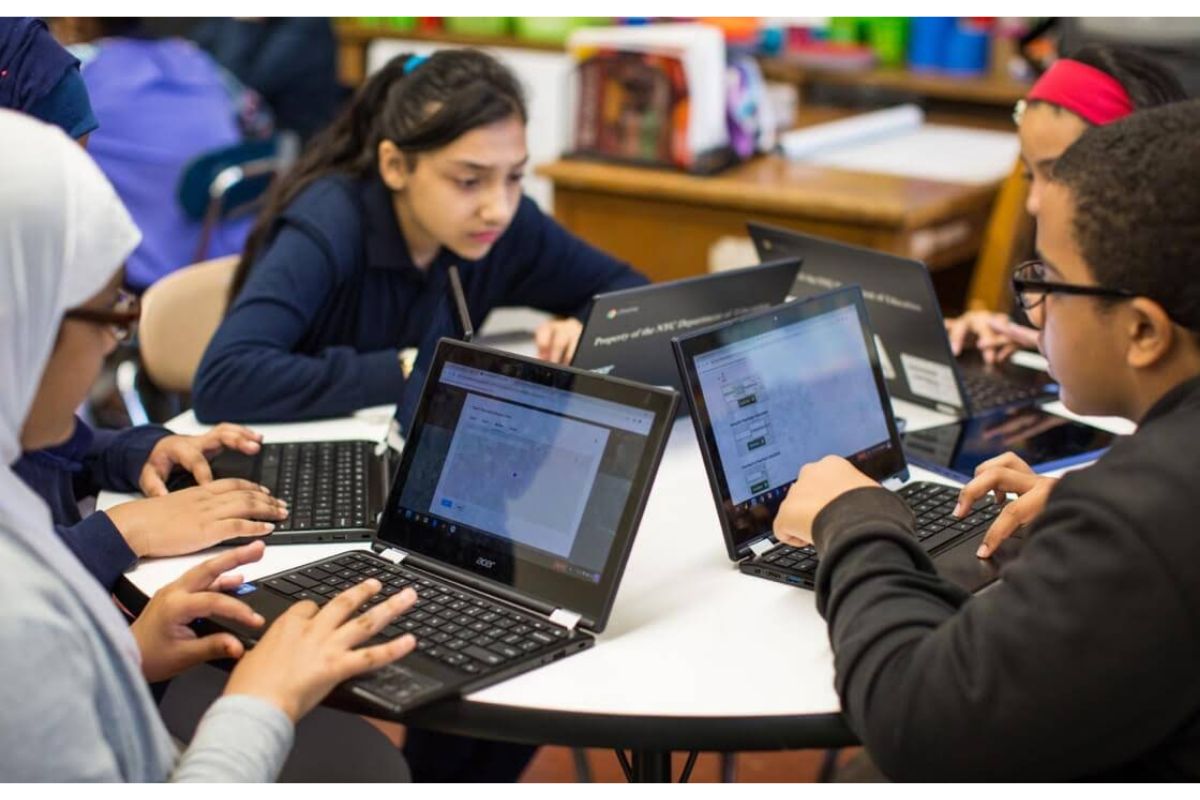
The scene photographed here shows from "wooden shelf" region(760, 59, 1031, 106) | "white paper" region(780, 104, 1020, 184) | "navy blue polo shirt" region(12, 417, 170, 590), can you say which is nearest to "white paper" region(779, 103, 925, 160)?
"white paper" region(780, 104, 1020, 184)

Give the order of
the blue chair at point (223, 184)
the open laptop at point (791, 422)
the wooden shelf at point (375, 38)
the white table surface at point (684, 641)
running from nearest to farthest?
the white table surface at point (684, 641) → the open laptop at point (791, 422) → the blue chair at point (223, 184) → the wooden shelf at point (375, 38)

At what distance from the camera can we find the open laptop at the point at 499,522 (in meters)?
1.26

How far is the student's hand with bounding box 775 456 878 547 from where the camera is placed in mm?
1326

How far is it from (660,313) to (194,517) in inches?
24.2

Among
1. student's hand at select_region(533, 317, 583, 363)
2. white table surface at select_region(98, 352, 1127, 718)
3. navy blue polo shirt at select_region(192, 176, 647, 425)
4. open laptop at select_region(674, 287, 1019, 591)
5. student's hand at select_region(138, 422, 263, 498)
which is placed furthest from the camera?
student's hand at select_region(533, 317, 583, 363)

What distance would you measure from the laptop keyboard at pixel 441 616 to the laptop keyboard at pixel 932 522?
0.91 feet

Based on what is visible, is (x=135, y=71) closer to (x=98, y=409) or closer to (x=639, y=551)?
(x=98, y=409)

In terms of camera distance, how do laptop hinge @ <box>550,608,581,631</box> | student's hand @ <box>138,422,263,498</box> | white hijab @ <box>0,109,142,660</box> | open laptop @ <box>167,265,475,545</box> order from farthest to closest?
1. student's hand @ <box>138,422,263,498</box>
2. open laptop @ <box>167,265,475,545</box>
3. laptop hinge @ <box>550,608,581,631</box>
4. white hijab @ <box>0,109,142,660</box>

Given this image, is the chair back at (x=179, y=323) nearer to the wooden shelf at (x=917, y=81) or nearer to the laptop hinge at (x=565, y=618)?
the laptop hinge at (x=565, y=618)

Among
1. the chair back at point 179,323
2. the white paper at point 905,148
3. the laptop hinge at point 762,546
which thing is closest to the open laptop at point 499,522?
the laptop hinge at point 762,546

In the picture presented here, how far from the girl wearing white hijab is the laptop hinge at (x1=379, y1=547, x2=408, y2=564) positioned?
0.77 ft

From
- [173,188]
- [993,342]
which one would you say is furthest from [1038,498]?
[173,188]

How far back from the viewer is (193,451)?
5.61 ft

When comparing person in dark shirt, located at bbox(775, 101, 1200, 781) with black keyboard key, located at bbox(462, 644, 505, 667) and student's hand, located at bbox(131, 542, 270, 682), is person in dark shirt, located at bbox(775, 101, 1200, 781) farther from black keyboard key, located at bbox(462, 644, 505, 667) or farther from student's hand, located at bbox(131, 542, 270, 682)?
student's hand, located at bbox(131, 542, 270, 682)
